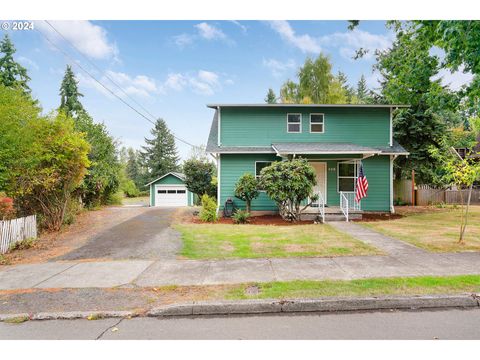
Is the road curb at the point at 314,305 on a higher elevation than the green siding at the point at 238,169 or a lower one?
lower

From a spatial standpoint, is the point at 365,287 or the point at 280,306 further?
the point at 365,287

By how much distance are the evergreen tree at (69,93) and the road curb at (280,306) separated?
34506mm

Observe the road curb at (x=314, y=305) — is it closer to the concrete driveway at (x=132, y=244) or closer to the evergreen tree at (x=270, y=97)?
the concrete driveway at (x=132, y=244)

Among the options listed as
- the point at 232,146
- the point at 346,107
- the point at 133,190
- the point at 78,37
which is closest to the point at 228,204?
the point at 232,146

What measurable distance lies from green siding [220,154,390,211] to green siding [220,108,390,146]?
35.5 inches

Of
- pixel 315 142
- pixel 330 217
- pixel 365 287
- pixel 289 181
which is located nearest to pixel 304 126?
pixel 315 142

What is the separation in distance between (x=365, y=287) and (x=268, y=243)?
341 cm

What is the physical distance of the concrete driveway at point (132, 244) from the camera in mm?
6595

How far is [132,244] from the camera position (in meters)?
A: 7.74

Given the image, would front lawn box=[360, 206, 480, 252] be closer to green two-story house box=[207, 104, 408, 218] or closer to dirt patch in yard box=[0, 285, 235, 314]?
green two-story house box=[207, 104, 408, 218]

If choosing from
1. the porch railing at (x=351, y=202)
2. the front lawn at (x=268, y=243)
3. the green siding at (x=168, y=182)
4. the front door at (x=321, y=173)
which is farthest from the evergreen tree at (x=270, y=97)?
the front lawn at (x=268, y=243)

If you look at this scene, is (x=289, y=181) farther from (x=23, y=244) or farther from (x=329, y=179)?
(x=23, y=244)

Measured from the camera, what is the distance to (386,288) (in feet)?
13.5

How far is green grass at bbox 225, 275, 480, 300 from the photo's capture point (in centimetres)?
391
